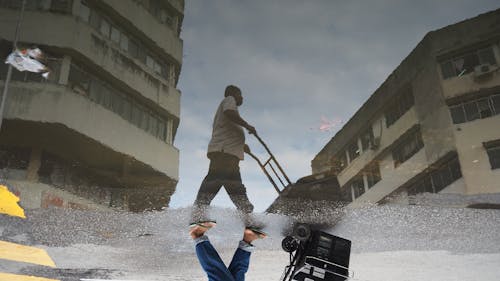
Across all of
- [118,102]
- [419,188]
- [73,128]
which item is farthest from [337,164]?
[118,102]

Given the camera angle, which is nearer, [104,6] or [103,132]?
[103,132]

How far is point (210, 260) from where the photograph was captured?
2211 millimetres

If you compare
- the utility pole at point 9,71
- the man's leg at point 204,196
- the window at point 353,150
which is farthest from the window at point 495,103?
the utility pole at point 9,71

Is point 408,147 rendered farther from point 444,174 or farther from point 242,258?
point 242,258

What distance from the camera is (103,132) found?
29.1ft

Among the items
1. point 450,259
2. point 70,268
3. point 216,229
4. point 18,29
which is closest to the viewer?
point 70,268

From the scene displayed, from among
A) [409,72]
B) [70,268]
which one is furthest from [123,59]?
[70,268]

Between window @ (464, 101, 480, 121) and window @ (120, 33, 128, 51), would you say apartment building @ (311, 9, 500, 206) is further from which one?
window @ (120, 33, 128, 51)

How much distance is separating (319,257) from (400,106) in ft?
38.5

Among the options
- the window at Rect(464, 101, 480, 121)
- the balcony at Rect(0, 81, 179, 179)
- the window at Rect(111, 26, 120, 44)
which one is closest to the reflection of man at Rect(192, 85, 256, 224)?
the balcony at Rect(0, 81, 179, 179)

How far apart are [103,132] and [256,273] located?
21.9 ft

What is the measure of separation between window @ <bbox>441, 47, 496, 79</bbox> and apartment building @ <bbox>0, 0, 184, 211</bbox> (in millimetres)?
8678

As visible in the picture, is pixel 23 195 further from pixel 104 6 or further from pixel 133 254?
pixel 104 6

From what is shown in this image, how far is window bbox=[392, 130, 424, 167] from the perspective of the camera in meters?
13.1
